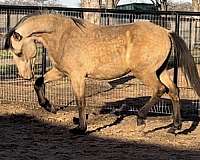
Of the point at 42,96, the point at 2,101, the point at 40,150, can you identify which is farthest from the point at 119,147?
the point at 2,101

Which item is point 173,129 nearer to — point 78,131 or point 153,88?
point 153,88

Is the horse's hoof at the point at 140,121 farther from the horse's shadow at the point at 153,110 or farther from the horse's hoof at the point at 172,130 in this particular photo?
the horse's hoof at the point at 172,130

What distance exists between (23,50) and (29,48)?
9 cm

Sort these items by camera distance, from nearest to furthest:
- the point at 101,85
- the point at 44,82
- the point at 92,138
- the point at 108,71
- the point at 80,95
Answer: the point at 92,138 → the point at 80,95 → the point at 108,71 → the point at 44,82 → the point at 101,85

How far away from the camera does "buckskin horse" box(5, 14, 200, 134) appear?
704 cm

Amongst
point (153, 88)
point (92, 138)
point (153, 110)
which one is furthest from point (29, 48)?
point (153, 110)

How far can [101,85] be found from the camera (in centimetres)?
1184

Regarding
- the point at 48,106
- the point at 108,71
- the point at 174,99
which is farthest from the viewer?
the point at 48,106

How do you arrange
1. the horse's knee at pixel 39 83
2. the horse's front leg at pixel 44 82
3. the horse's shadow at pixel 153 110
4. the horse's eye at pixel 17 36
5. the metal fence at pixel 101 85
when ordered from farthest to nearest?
the metal fence at pixel 101 85 → the horse's shadow at pixel 153 110 → the horse's knee at pixel 39 83 → the horse's front leg at pixel 44 82 → the horse's eye at pixel 17 36

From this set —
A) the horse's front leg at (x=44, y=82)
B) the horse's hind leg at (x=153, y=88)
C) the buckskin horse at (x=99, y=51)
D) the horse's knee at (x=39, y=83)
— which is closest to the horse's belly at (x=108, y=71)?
the buckskin horse at (x=99, y=51)

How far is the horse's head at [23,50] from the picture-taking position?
702cm

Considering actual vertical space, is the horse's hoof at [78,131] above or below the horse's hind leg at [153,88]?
below

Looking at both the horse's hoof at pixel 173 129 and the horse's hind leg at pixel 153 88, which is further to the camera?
the horse's hoof at pixel 173 129

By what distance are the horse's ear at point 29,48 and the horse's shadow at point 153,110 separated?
1.55 meters
